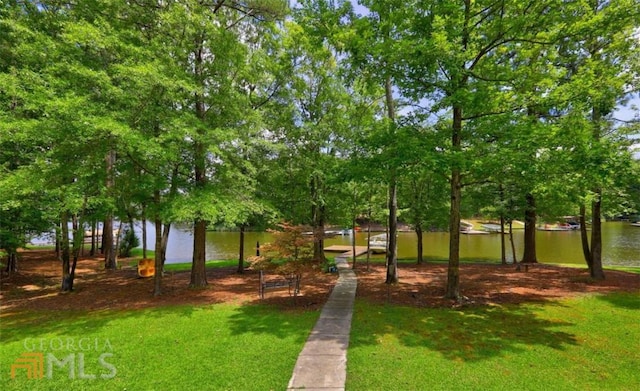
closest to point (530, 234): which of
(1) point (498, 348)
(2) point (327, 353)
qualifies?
(1) point (498, 348)

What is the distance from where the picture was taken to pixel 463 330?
6.79m

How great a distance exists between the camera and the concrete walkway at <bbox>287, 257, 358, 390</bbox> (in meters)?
4.73

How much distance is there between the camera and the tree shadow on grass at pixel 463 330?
5.92 metres

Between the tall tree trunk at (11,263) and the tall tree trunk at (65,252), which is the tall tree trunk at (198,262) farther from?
the tall tree trunk at (11,263)

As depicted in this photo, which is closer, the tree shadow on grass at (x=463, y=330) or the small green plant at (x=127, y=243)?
the tree shadow on grass at (x=463, y=330)

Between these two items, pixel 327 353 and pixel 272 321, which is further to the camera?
pixel 272 321

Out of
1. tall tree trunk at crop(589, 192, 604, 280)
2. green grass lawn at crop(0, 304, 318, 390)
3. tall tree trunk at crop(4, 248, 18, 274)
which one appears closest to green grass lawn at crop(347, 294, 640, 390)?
green grass lawn at crop(0, 304, 318, 390)

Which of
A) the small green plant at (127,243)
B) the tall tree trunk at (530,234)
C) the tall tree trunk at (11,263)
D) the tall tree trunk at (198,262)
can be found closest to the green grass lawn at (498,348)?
the tall tree trunk at (198,262)

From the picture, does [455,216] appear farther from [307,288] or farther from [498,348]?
[307,288]

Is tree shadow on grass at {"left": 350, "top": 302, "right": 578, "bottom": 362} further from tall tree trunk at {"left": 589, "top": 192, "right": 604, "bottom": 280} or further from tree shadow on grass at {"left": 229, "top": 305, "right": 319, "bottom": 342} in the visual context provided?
tall tree trunk at {"left": 589, "top": 192, "right": 604, "bottom": 280}

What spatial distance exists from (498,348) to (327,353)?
3118 millimetres

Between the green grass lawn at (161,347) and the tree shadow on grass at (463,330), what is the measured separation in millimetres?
1498

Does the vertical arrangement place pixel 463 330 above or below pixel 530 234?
below

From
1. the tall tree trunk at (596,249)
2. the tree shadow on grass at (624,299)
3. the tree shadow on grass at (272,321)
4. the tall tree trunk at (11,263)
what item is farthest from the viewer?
the tall tree trunk at (11,263)
